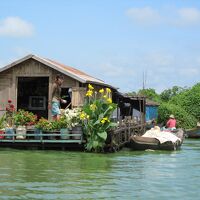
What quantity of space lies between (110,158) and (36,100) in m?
8.45

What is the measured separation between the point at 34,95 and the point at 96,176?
11.8m

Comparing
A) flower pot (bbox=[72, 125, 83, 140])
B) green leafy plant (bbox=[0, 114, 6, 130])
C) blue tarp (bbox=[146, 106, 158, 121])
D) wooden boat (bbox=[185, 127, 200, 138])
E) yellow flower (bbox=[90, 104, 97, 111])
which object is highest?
blue tarp (bbox=[146, 106, 158, 121])

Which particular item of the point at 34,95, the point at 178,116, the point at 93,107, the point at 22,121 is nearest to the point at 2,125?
the point at 22,121

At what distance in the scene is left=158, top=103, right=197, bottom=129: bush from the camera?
35.2 meters

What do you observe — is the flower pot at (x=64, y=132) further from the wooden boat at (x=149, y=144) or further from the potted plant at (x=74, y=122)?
the wooden boat at (x=149, y=144)

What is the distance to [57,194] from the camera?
852 cm

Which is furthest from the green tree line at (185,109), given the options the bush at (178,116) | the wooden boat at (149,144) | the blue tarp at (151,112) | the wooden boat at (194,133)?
the wooden boat at (149,144)

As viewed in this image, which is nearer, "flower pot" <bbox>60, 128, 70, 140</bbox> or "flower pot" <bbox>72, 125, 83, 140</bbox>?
"flower pot" <bbox>72, 125, 83, 140</bbox>

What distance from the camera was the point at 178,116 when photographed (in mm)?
35250

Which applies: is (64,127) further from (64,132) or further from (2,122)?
(2,122)

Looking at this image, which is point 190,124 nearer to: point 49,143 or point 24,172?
point 49,143

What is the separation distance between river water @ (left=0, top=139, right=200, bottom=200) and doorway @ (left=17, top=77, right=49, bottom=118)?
615cm

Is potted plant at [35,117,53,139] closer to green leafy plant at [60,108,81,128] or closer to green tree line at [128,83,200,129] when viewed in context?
green leafy plant at [60,108,81,128]

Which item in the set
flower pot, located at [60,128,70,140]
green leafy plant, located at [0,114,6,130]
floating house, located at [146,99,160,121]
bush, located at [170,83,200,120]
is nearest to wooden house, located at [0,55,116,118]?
green leafy plant, located at [0,114,6,130]
